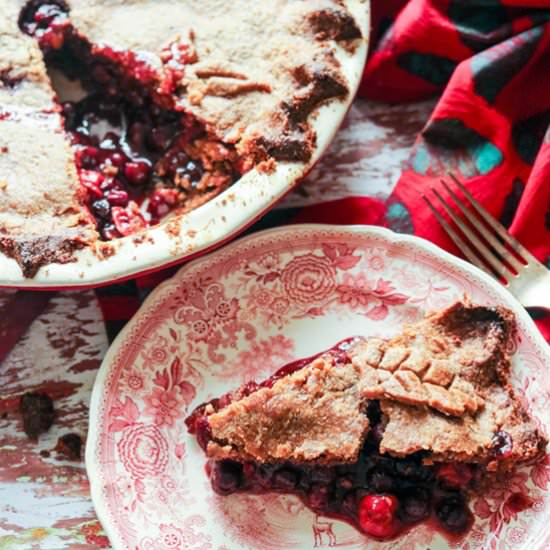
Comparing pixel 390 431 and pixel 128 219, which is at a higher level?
pixel 128 219

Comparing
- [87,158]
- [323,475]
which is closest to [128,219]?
[87,158]

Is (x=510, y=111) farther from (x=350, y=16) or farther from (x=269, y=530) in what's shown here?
(x=269, y=530)

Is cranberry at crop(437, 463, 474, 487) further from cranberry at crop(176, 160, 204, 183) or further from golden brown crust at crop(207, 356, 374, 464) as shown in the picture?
cranberry at crop(176, 160, 204, 183)

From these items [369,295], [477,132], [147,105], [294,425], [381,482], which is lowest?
[381,482]

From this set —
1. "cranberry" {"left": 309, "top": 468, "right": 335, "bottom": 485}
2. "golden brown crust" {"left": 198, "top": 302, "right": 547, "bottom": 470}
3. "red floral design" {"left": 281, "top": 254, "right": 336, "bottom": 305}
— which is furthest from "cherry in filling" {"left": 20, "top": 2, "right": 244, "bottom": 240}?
"cranberry" {"left": 309, "top": 468, "right": 335, "bottom": 485}

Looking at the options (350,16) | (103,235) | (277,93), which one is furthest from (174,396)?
(350,16)

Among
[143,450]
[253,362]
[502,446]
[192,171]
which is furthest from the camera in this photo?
[192,171]

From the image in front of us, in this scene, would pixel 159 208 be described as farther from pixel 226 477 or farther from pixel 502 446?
pixel 502 446
